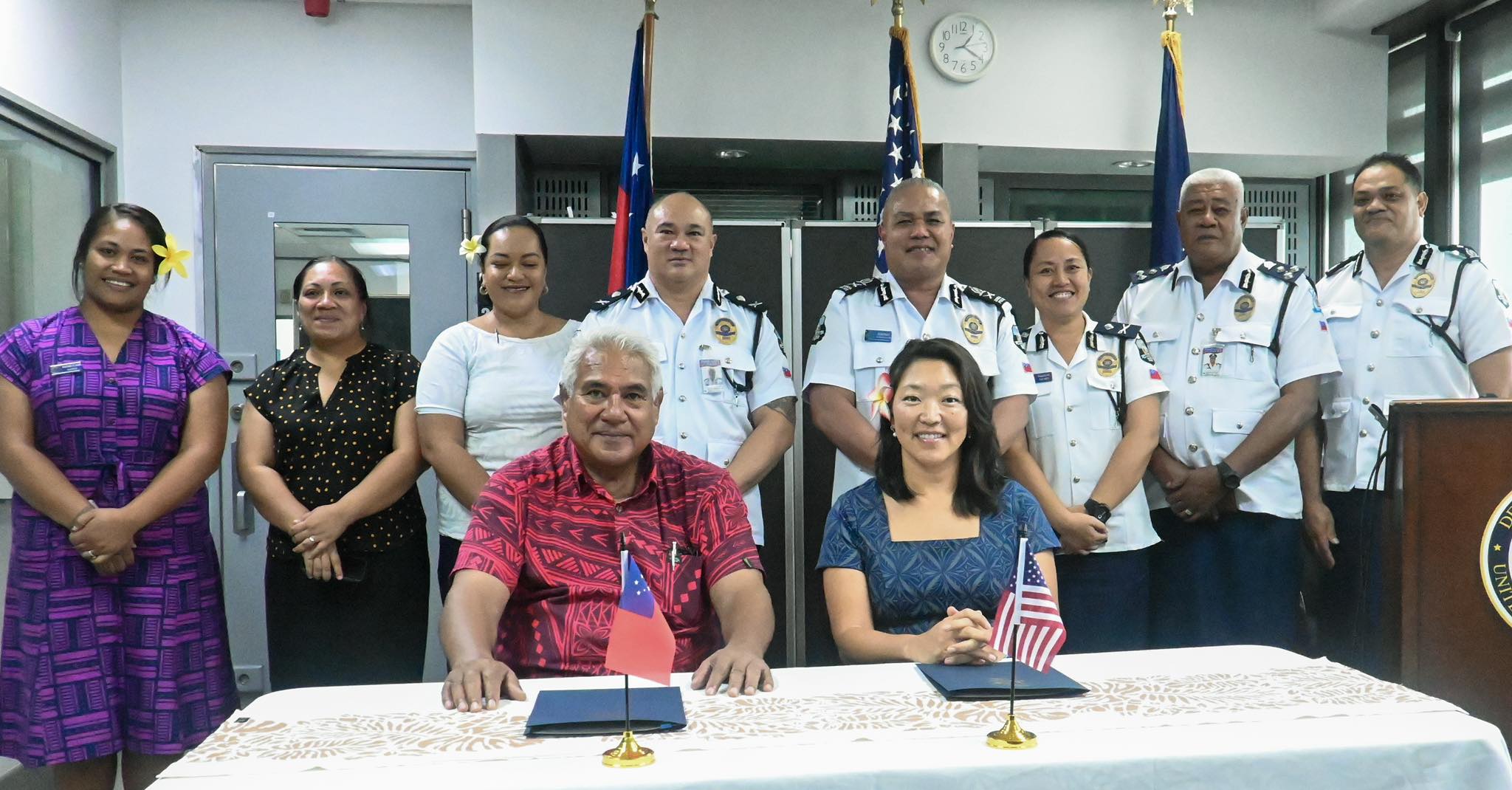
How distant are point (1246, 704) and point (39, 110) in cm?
413

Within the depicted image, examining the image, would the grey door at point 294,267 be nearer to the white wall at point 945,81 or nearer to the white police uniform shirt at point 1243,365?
the white wall at point 945,81

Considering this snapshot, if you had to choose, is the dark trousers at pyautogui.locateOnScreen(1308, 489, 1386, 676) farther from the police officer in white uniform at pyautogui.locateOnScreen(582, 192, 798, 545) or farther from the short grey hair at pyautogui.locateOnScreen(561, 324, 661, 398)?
the short grey hair at pyautogui.locateOnScreen(561, 324, 661, 398)

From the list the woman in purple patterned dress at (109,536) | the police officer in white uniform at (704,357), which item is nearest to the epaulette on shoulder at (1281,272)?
the police officer in white uniform at (704,357)

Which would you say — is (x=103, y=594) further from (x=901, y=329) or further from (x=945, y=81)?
(x=945, y=81)

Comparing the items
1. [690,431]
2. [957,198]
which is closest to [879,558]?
[690,431]

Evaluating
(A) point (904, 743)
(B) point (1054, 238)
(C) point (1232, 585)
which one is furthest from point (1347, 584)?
(A) point (904, 743)

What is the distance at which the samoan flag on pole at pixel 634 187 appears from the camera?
3.64 m

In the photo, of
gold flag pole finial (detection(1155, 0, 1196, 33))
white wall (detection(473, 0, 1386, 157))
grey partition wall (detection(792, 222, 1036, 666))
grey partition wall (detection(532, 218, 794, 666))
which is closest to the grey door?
white wall (detection(473, 0, 1386, 157))

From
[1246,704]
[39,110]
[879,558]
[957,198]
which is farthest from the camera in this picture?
[957,198]

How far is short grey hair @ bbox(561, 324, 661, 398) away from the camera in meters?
1.89

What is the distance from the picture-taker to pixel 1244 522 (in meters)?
2.72

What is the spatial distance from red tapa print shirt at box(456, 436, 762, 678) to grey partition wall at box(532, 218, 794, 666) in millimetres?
1782

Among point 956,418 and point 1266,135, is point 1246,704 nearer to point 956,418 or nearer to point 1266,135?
point 956,418

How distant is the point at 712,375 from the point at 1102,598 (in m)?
1.22
